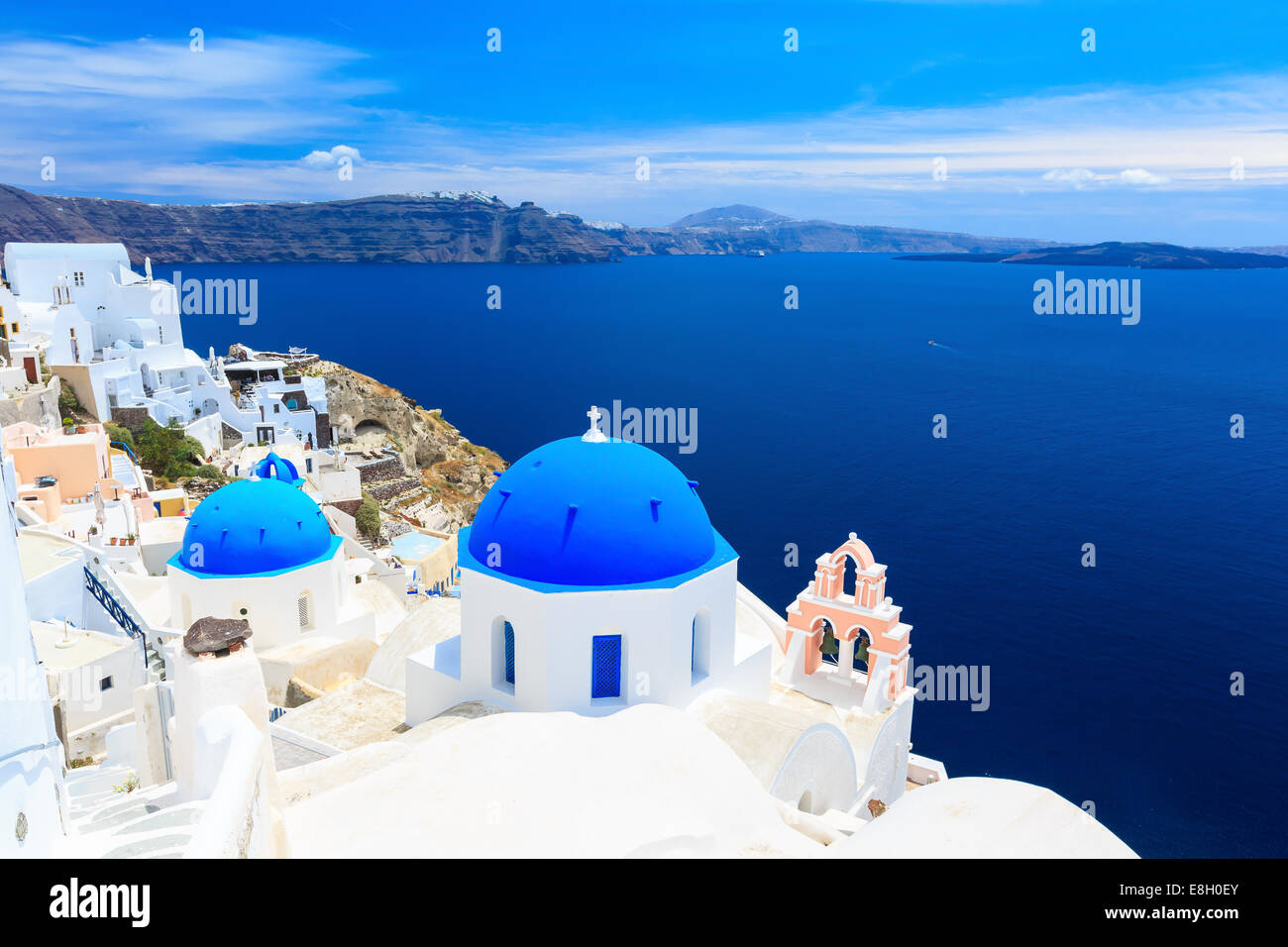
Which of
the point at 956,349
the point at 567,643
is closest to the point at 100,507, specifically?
the point at 567,643

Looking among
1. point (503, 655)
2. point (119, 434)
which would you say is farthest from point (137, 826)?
point (119, 434)

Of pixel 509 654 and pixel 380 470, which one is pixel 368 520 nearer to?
pixel 380 470

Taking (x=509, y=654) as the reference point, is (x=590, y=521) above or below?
above

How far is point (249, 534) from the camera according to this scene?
22.8 meters

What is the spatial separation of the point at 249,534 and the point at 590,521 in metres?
11.6

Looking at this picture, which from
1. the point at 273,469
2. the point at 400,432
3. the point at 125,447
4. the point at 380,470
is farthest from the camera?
the point at 400,432

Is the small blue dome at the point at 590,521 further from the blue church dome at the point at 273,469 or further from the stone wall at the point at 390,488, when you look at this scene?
the stone wall at the point at 390,488

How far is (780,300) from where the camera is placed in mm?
195750

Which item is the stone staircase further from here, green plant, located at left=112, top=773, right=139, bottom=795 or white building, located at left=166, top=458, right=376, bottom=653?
white building, located at left=166, top=458, right=376, bottom=653

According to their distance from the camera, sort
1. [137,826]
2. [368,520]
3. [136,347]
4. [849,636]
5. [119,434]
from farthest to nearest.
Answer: [136,347] < [119,434] < [368,520] < [849,636] < [137,826]

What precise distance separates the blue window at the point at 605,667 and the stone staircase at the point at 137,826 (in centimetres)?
802

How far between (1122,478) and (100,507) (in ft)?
205

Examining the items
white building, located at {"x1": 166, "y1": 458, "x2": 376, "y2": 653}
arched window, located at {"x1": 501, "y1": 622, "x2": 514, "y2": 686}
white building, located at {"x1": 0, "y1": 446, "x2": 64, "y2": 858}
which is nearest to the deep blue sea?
arched window, located at {"x1": 501, "y1": 622, "x2": 514, "y2": 686}
